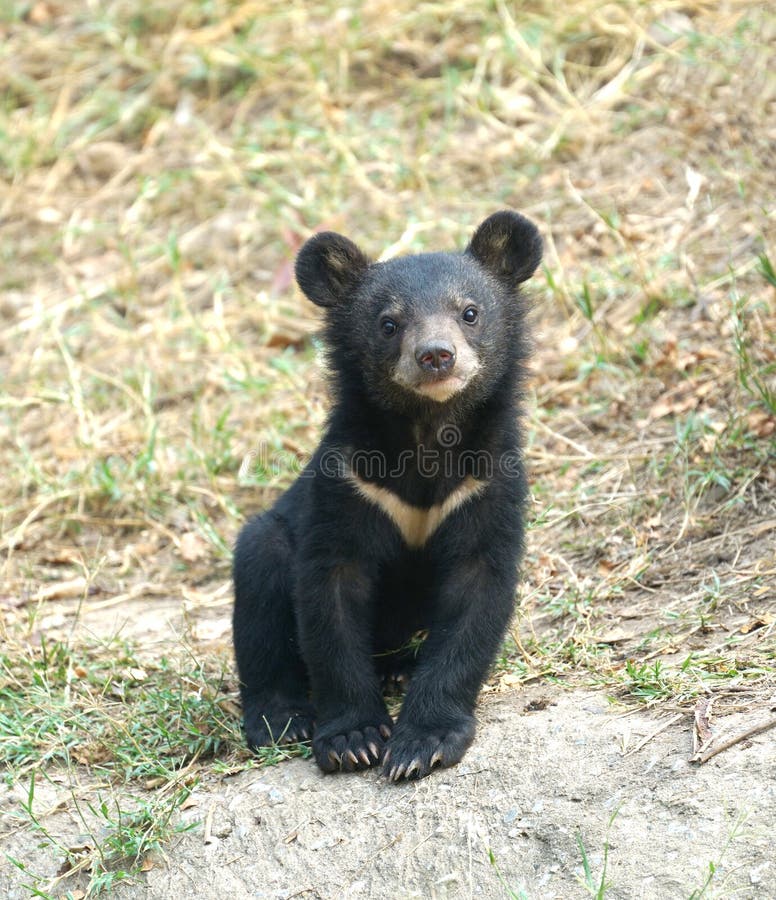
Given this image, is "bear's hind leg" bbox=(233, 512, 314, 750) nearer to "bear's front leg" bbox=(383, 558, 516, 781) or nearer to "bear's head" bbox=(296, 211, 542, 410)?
"bear's front leg" bbox=(383, 558, 516, 781)

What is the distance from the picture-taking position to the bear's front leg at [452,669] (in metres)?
4.42

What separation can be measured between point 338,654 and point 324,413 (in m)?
2.99

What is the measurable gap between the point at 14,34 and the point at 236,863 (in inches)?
386

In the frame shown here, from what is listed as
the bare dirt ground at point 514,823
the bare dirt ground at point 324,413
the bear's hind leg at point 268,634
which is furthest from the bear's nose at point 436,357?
the bare dirt ground at point 514,823

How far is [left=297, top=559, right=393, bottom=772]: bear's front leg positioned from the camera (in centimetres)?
468

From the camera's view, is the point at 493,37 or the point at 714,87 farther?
the point at 493,37

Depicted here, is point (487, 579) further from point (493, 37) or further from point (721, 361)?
point (493, 37)

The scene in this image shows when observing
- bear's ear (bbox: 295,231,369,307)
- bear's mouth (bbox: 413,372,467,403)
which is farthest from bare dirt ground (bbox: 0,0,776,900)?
bear's mouth (bbox: 413,372,467,403)

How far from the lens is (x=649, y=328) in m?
7.55

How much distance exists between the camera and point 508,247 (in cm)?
523

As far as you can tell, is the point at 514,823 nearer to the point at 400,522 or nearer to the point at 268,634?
the point at 400,522

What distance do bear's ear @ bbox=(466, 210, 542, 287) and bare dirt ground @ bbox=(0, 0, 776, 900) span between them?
35 cm

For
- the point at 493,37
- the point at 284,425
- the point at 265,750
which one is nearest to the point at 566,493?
the point at 284,425

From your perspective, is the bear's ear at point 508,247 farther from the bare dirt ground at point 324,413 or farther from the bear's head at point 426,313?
the bare dirt ground at point 324,413
